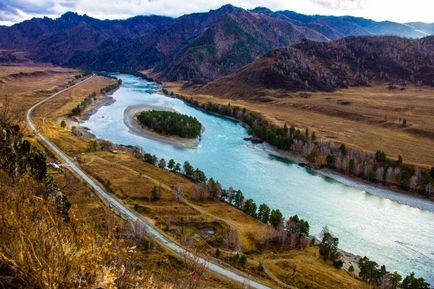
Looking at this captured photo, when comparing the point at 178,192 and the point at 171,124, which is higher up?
the point at 171,124

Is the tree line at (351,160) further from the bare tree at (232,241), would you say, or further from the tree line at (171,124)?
the bare tree at (232,241)

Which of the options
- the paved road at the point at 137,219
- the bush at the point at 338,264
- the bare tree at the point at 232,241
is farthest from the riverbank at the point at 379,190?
the paved road at the point at 137,219

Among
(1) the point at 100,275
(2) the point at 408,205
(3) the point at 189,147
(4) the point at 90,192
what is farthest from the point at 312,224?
(1) the point at 100,275

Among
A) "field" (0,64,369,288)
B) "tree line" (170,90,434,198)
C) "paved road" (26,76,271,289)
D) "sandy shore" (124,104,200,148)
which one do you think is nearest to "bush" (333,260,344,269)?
"field" (0,64,369,288)

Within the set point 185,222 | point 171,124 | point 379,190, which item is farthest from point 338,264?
point 171,124

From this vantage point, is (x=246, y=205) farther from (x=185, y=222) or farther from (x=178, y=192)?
(x=178, y=192)

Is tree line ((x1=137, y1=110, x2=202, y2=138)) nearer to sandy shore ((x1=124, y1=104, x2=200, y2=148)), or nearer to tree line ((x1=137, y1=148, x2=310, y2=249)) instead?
sandy shore ((x1=124, y1=104, x2=200, y2=148))
